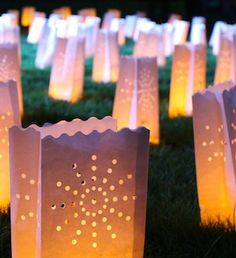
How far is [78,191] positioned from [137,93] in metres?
2.17

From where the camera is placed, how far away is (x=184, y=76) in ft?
17.2

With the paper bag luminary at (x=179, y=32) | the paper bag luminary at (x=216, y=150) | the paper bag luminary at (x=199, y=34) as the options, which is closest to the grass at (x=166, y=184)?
the paper bag luminary at (x=216, y=150)

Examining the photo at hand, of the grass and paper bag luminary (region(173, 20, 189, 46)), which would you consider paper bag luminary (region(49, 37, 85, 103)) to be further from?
paper bag luminary (region(173, 20, 189, 46))

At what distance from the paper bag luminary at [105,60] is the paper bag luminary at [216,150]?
4.24 m

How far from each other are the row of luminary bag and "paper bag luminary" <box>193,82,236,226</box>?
0.50 meters

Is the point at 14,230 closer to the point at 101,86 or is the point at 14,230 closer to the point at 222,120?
the point at 222,120

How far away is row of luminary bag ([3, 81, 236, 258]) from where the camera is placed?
2094 millimetres

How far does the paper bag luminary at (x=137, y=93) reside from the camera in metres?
4.24

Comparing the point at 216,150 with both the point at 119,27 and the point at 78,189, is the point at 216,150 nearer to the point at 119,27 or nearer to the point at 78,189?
the point at 78,189

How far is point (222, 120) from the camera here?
2693mm

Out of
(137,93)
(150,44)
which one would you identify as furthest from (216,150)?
(150,44)

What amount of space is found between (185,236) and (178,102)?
2.72 m

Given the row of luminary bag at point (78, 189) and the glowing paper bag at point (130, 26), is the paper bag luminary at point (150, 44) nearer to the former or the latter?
the glowing paper bag at point (130, 26)


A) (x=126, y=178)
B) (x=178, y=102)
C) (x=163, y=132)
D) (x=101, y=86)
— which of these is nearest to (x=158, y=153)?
(x=163, y=132)
